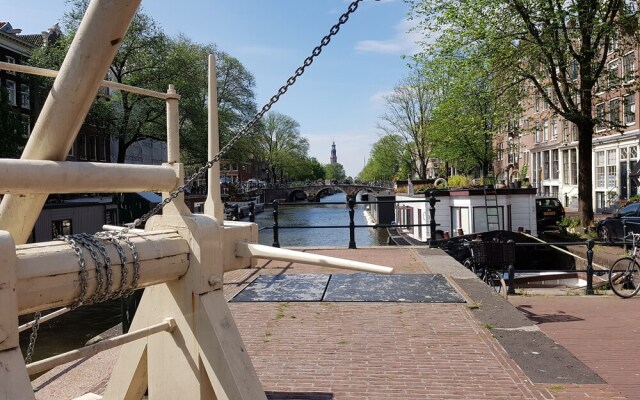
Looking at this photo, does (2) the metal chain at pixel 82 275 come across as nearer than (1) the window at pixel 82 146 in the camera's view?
Yes

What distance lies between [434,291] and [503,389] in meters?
2.98

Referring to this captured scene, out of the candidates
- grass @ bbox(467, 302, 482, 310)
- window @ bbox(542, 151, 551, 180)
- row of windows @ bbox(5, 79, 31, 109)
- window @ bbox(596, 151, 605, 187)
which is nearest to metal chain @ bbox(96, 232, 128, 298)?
grass @ bbox(467, 302, 482, 310)

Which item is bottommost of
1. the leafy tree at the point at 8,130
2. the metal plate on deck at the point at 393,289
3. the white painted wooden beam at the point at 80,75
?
the metal plate on deck at the point at 393,289

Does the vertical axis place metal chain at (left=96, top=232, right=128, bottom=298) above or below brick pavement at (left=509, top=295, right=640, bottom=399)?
above

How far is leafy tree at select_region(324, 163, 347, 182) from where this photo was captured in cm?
14826

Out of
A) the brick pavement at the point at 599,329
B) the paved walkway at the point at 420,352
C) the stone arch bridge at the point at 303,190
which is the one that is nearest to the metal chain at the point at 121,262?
the paved walkway at the point at 420,352

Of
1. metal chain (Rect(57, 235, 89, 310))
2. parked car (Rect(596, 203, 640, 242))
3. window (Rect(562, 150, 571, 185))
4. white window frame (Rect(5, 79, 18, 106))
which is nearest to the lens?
metal chain (Rect(57, 235, 89, 310))

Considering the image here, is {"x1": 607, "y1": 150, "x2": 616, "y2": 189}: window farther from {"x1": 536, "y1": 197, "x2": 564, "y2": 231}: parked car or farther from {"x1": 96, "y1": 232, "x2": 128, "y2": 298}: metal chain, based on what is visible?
{"x1": 96, "y1": 232, "x2": 128, "y2": 298}: metal chain

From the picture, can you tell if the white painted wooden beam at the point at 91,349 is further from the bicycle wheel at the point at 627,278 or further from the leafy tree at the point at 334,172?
the leafy tree at the point at 334,172

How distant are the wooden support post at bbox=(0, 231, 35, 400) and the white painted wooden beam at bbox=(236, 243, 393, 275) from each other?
100cm

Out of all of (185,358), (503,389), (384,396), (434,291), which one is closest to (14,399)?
(185,358)

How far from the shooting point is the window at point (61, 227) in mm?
20298

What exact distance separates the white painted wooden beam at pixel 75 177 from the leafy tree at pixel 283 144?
234 ft

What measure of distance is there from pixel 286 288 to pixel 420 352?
2796 millimetres
